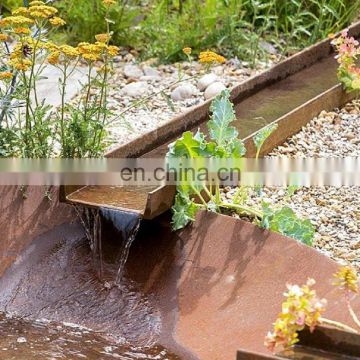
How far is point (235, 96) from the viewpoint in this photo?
5.21 m

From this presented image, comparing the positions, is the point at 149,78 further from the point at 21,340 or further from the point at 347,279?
the point at 347,279

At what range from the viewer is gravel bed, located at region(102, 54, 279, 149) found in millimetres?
5051

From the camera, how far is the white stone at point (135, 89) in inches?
219

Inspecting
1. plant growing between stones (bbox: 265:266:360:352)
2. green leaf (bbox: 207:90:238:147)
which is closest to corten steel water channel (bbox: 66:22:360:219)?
green leaf (bbox: 207:90:238:147)

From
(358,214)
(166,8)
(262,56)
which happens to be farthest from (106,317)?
(166,8)

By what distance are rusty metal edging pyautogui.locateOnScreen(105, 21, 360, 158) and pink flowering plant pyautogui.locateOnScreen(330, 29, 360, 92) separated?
0.38 meters

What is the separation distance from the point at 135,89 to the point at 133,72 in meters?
0.38

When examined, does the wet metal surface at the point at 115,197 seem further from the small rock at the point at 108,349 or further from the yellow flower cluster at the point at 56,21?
the yellow flower cluster at the point at 56,21

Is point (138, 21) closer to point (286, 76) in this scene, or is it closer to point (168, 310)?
point (286, 76)

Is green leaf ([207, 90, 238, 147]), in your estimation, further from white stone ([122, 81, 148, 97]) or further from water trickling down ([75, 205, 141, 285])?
white stone ([122, 81, 148, 97])

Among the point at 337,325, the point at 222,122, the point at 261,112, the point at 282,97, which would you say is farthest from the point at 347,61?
the point at 337,325

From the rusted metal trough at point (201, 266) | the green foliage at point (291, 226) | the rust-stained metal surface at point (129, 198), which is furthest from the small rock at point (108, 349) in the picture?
the green foliage at point (291, 226)

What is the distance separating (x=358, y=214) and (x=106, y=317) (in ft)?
3.87

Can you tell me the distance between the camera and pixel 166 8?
657 centimetres
